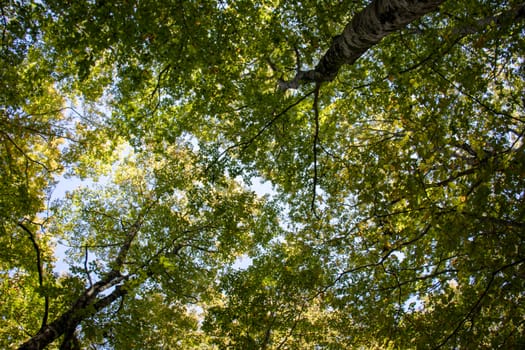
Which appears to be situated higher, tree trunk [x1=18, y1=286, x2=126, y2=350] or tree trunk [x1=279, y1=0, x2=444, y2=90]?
tree trunk [x1=279, y1=0, x2=444, y2=90]

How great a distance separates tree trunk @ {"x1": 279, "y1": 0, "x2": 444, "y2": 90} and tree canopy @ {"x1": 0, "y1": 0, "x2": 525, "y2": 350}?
3cm

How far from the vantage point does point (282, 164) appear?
339 inches

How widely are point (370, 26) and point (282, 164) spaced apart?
4.73 metres

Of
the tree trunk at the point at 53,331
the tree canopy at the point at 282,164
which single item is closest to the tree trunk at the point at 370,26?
the tree canopy at the point at 282,164

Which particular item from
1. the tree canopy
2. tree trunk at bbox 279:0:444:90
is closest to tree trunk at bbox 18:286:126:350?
the tree canopy

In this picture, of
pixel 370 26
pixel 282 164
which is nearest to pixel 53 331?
pixel 282 164

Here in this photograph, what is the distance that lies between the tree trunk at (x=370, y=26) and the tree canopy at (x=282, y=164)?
0.03 m

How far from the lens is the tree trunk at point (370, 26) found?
387 cm

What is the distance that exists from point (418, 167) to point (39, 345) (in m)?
10.3

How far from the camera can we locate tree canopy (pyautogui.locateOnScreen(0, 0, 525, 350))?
4.21 metres

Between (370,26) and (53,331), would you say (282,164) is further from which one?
(53,331)

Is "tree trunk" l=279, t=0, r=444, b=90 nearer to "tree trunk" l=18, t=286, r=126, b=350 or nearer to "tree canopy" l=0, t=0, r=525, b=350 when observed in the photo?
"tree canopy" l=0, t=0, r=525, b=350

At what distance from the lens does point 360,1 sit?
Result: 20.6ft

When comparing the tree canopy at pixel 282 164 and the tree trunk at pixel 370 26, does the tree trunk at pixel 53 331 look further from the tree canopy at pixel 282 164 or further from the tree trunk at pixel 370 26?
the tree trunk at pixel 370 26
